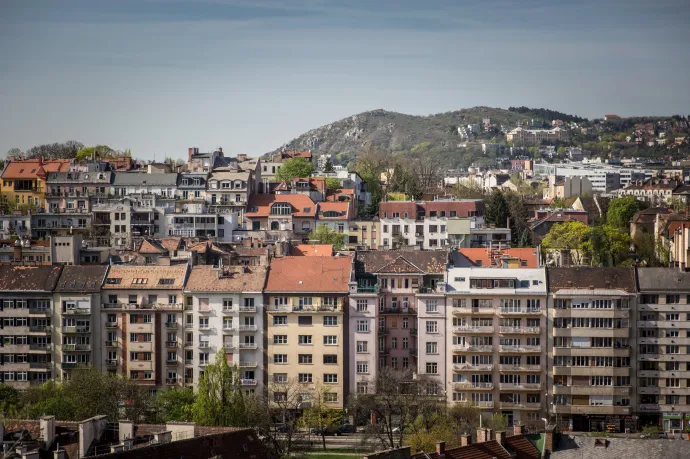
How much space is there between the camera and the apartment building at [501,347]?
83.2 m

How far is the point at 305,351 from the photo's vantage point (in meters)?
85.4

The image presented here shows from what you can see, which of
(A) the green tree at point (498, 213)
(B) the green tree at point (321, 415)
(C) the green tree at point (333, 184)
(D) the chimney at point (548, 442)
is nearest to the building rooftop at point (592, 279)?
(B) the green tree at point (321, 415)

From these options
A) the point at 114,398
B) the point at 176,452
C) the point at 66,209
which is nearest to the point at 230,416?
the point at 114,398

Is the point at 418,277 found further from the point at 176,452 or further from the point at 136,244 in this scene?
the point at 176,452

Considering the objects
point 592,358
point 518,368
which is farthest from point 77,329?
point 592,358

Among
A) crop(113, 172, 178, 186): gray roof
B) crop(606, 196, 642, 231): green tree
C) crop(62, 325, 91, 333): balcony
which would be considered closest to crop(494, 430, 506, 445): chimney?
crop(62, 325, 91, 333): balcony

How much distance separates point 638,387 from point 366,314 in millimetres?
17064

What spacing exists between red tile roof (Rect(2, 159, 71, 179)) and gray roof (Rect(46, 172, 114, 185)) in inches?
129

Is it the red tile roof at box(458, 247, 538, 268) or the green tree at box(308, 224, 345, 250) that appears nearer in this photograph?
the red tile roof at box(458, 247, 538, 268)

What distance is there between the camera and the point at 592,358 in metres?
82.8

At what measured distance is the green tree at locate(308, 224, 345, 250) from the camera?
12049 cm

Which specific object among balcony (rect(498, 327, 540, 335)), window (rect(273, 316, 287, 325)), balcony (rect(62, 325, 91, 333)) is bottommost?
balcony (rect(62, 325, 91, 333))

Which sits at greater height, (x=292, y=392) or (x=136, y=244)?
(x=136, y=244)

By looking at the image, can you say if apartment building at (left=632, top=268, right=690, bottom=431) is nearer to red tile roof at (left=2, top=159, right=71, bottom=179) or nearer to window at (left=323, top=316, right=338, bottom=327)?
window at (left=323, top=316, right=338, bottom=327)
